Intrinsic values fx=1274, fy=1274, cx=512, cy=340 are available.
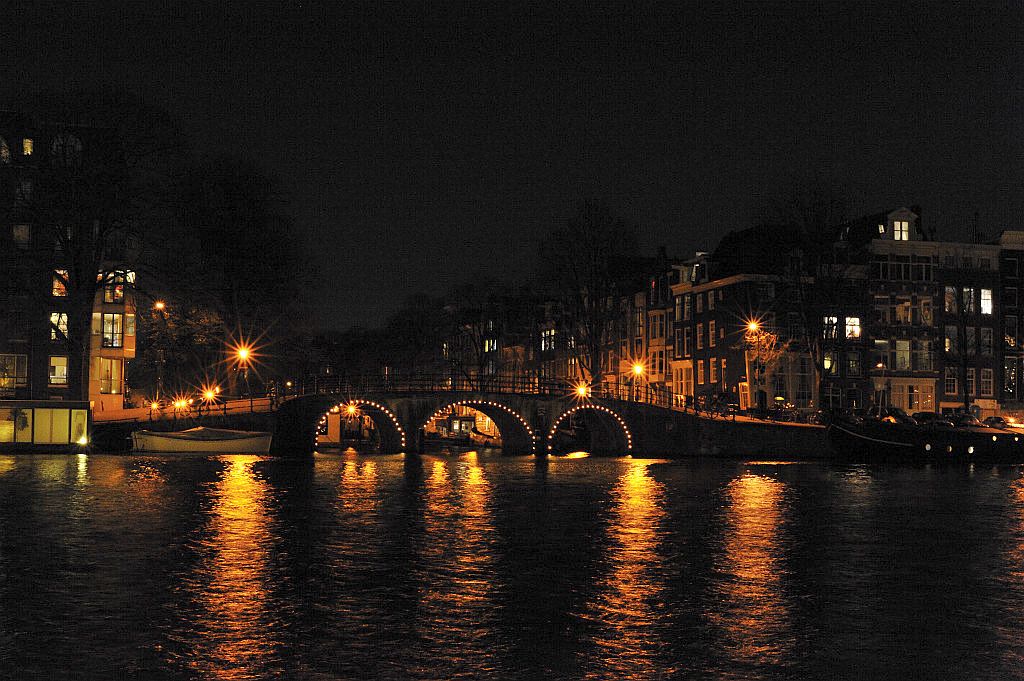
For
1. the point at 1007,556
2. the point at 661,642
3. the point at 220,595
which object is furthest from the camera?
the point at 1007,556

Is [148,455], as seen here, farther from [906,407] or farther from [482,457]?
[906,407]

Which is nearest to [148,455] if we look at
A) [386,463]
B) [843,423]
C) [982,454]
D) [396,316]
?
[386,463]

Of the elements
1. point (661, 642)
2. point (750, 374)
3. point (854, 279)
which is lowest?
point (661, 642)

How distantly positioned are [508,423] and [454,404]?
824cm

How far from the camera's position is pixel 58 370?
261 ft

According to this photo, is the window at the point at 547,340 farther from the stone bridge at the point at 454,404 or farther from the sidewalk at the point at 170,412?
the sidewalk at the point at 170,412

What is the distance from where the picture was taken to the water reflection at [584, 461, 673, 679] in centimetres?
1619

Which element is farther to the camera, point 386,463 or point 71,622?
point 386,463

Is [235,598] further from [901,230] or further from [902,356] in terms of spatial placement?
[901,230]

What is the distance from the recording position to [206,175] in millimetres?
74438

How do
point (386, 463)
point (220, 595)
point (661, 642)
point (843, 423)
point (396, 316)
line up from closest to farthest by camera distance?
point (661, 642)
point (220, 595)
point (386, 463)
point (843, 423)
point (396, 316)

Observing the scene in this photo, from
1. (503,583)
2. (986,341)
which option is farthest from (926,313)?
(503,583)

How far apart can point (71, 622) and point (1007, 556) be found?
63.4 ft

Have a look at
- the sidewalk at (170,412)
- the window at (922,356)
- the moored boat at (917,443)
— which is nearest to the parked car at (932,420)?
A: the moored boat at (917,443)
